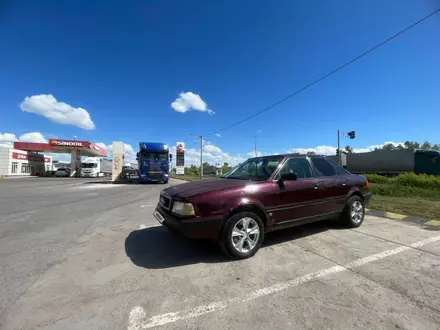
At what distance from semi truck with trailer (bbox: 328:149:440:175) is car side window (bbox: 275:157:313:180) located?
19133mm

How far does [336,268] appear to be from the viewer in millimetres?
3240

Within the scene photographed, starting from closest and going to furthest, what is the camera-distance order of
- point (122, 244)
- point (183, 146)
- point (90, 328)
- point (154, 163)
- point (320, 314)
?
point (90, 328) < point (320, 314) < point (122, 244) < point (154, 163) < point (183, 146)

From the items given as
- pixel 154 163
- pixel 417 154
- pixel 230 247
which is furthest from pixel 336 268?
pixel 417 154

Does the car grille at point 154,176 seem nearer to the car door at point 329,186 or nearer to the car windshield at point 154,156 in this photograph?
the car windshield at point 154,156

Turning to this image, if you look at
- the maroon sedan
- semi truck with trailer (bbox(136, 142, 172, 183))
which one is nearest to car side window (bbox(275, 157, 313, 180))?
the maroon sedan

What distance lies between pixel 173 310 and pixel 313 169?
375 cm

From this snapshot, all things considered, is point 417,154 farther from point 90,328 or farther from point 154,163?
point 90,328

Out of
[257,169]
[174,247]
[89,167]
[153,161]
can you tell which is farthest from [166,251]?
[89,167]

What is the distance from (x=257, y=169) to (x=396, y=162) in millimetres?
26620

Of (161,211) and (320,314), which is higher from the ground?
(161,211)

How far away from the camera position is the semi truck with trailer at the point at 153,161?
798 inches

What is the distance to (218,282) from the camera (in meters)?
2.89

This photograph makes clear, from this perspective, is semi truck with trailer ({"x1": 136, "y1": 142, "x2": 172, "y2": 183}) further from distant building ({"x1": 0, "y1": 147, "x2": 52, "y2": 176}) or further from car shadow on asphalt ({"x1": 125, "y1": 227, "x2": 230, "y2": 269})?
distant building ({"x1": 0, "y1": 147, "x2": 52, "y2": 176})

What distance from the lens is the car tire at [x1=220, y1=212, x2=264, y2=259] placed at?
3477 mm
